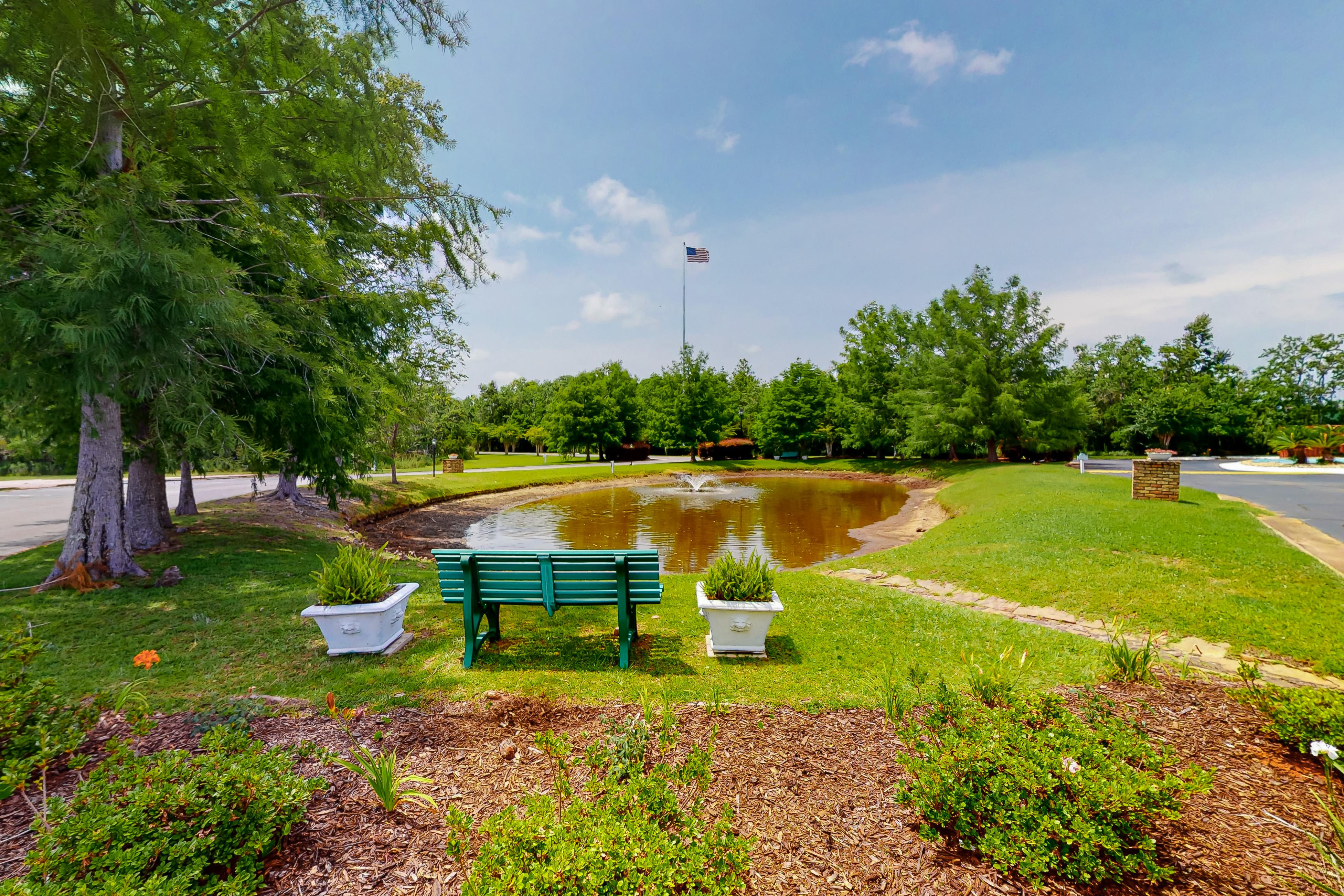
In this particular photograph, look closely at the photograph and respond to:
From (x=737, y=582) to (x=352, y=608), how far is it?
3582 mm

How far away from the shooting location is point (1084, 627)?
634 cm

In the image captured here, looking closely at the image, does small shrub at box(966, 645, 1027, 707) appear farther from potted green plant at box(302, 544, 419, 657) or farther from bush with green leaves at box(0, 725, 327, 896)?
potted green plant at box(302, 544, 419, 657)

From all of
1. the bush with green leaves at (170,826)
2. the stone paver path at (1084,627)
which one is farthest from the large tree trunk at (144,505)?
the stone paver path at (1084,627)

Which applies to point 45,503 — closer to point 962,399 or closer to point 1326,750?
point 1326,750

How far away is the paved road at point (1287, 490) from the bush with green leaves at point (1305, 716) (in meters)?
11.1

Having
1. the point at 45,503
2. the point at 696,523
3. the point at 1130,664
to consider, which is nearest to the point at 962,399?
the point at 696,523

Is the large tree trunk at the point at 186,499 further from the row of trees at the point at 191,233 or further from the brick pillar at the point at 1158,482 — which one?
the brick pillar at the point at 1158,482

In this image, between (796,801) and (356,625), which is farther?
(356,625)

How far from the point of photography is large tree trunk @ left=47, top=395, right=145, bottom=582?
689cm

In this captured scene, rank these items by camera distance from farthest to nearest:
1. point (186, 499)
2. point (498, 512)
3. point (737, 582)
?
point (498, 512) < point (186, 499) < point (737, 582)

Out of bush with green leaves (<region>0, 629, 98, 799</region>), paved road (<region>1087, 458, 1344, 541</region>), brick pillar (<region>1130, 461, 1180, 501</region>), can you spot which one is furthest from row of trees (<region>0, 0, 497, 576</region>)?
paved road (<region>1087, 458, 1344, 541</region>)

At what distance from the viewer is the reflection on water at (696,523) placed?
1340 centimetres

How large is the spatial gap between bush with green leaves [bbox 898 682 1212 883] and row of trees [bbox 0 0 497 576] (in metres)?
7.56

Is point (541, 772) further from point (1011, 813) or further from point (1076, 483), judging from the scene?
point (1076, 483)
